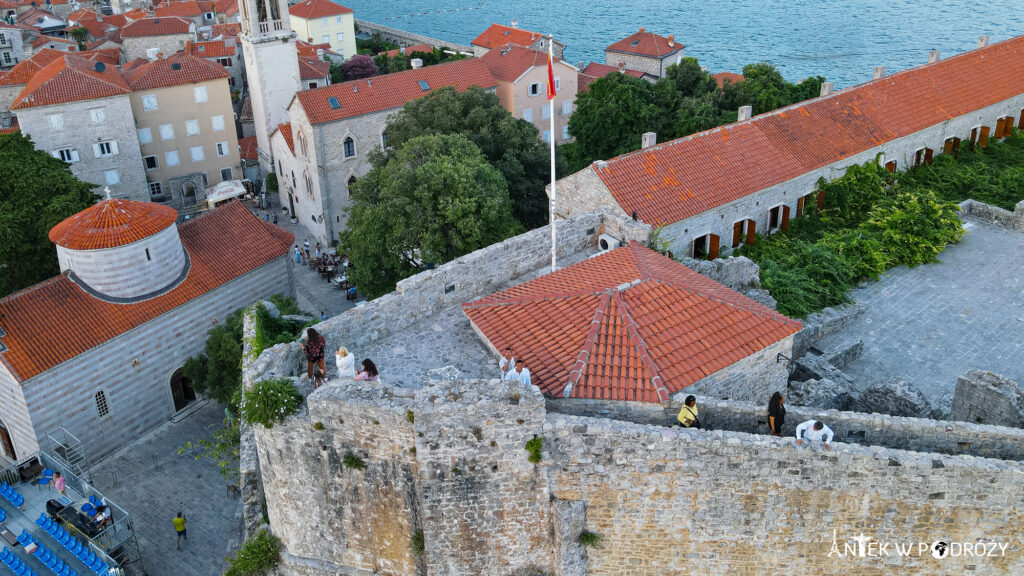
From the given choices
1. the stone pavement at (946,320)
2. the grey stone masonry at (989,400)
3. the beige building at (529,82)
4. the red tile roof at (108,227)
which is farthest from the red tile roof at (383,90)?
the grey stone masonry at (989,400)

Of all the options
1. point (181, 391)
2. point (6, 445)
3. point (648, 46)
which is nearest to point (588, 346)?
point (181, 391)

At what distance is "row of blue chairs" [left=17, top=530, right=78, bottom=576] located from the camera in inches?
880

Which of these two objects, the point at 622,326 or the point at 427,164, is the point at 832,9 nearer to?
the point at 427,164

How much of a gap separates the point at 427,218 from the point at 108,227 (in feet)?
35.6

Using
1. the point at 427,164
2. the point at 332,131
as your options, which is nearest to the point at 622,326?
the point at 427,164

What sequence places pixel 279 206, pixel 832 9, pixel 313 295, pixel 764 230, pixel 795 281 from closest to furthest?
pixel 795 281
pixel 764 230
pixel 313 295
pixel 279 206
pixel 832 9

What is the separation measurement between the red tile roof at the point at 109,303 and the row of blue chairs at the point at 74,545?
485 centimetres

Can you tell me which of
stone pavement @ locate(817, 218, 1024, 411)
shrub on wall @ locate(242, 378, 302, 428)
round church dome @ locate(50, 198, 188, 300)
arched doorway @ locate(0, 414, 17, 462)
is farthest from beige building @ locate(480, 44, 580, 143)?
shrub on wall @ locate(242, 378, 302, 428)

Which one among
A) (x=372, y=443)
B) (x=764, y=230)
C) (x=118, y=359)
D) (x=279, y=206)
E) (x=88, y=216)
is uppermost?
(x=372, y=443)

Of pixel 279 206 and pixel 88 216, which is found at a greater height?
pixel 88 216

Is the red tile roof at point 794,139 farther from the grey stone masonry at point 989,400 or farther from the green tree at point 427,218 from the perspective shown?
the grey stone masonry at point 989,400

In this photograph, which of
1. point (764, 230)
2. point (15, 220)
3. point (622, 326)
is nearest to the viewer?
point (622, 326)

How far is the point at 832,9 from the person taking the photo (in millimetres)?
120625

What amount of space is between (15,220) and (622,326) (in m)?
28.9
